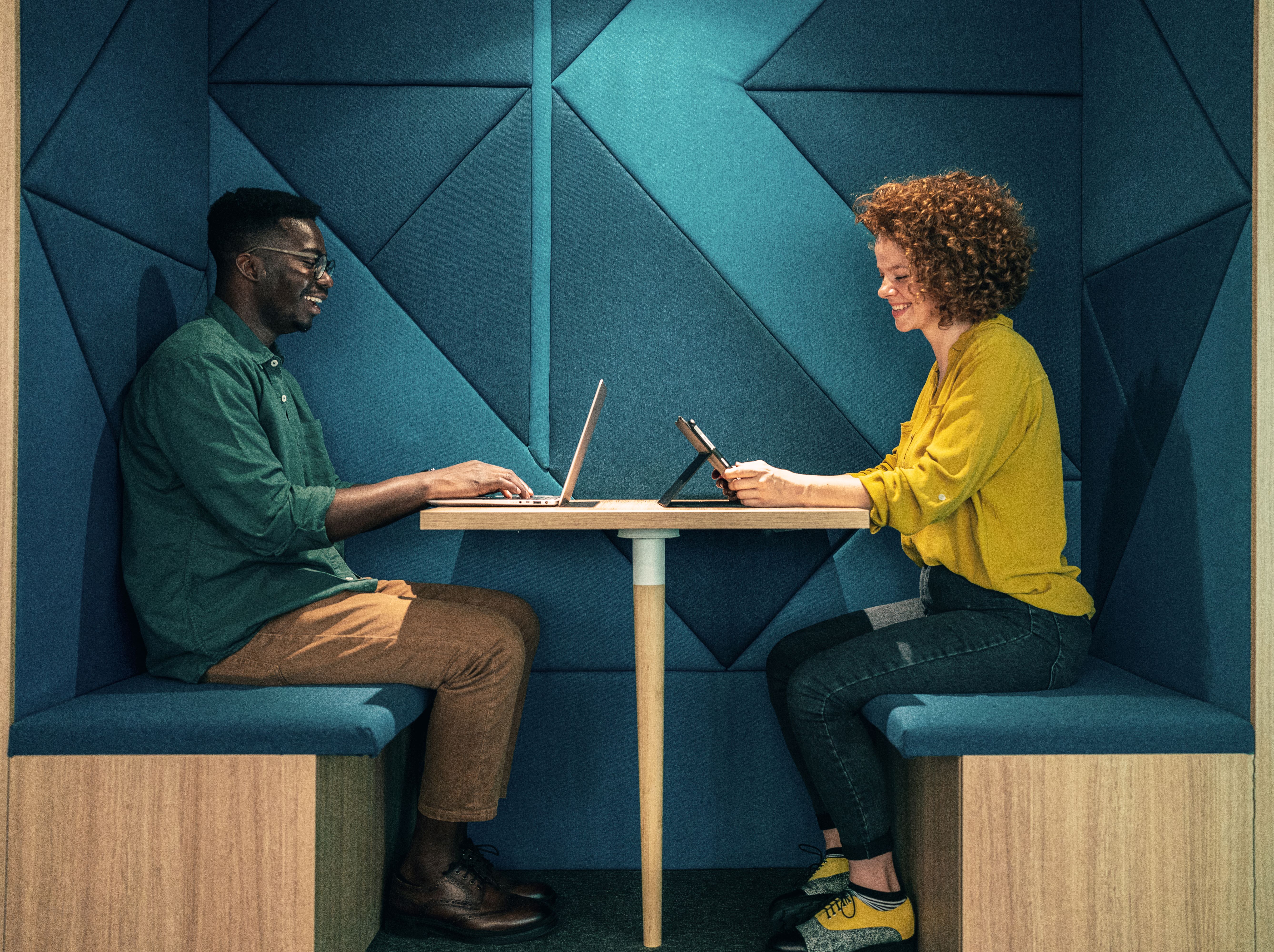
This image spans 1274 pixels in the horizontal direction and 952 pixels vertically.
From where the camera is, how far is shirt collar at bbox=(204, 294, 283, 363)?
1947 millimetres

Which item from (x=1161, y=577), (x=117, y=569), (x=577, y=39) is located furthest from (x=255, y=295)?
(x=1161, y=577)

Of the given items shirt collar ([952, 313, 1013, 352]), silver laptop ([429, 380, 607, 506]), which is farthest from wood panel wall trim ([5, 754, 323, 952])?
shirt collar ([952, 313, 1013, 352])

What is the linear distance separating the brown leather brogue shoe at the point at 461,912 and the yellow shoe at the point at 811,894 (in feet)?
1.68

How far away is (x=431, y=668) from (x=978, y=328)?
1.35m

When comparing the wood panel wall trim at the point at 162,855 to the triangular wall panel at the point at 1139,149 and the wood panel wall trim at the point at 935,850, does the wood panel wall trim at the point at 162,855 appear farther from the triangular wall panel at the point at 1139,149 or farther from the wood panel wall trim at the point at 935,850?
the triangular wall panel at the point at 1139,149

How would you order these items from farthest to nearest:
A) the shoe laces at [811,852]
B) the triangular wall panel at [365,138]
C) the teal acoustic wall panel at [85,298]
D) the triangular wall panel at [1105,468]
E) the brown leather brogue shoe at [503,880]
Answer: the triangular wall panel at [365,138], the shoe laces at [811,852], the triangular wall panel at [1105,468], the brown leather brogue shoe at [503,880], the teal acoustic wall panel at [85,298]

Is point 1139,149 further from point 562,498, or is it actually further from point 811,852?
point 811,852

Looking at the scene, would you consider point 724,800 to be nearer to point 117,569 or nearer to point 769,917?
point 769,917

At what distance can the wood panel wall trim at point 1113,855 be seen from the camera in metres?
1.56

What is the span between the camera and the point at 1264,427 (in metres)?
1.59

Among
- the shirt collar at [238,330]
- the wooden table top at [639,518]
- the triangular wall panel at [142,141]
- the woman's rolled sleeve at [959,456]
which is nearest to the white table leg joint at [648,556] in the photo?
the wooden table top at [639,518]

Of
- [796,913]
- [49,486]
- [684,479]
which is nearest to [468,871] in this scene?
[796,913]

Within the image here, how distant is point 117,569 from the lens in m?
1.85

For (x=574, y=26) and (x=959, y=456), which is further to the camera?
(x=574, y=26)
